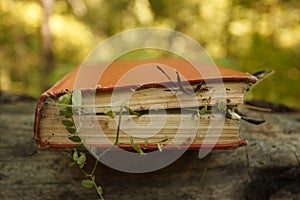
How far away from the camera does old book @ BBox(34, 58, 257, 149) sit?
578 mm

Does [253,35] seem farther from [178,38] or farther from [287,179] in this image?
[178,38]

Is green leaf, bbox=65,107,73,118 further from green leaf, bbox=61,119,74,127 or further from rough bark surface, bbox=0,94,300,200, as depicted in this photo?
rough bark surface, bbox=0,94,300,200

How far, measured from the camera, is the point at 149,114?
1.96 ft

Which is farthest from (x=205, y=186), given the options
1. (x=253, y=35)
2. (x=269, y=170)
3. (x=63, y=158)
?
(x=253, y=35)

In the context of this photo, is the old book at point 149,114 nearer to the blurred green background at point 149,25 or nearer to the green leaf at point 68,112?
the green leaf at point 68,112

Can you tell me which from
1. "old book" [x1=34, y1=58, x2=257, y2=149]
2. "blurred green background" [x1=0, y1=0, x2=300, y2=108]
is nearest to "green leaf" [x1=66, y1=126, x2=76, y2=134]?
"old book" [x1=34, y1=58, x2=257, y2=149]

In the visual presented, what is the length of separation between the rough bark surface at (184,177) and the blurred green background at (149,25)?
0.73m

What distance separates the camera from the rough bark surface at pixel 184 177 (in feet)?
2.20

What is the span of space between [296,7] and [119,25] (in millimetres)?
1535

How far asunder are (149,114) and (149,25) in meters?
2.14

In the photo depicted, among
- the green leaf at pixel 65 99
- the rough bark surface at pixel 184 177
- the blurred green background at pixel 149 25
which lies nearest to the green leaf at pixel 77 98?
the green leaf at pixel 65 99

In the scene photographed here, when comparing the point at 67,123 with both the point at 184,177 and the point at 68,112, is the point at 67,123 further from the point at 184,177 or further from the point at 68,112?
the point at 184,177

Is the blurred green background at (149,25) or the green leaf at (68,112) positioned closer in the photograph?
the green leaf at (68,112)

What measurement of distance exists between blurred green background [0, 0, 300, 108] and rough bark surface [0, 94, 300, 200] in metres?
0.73
